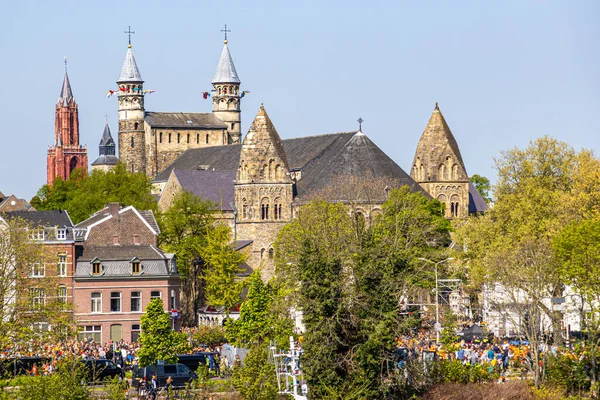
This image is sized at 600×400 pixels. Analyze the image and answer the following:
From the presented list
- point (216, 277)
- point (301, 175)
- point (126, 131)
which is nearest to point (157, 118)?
point (126, 131)

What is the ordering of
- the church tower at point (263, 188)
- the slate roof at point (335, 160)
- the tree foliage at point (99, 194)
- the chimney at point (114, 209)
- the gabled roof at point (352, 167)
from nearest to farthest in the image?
1. the chimney at point (114, 209)
2. the church tower at point (263, 188)
3. the gabled roof at point (352, 167)
4. the slate roof at point (335, 160)
5. the tree foliage at point (99, 194)

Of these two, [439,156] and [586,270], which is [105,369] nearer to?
[586,270]

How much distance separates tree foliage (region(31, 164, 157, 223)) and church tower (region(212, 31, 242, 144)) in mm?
26608

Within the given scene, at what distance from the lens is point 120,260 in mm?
91312

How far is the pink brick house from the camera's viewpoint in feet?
292

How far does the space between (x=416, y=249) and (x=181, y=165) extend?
7420cm

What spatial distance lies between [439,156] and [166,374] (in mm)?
60673

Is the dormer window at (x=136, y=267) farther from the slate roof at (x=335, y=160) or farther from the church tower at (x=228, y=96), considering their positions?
the church tower at (x=228, y=96)

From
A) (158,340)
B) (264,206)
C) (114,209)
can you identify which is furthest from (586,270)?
(264,206)

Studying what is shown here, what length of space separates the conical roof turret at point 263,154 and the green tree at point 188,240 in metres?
4.98

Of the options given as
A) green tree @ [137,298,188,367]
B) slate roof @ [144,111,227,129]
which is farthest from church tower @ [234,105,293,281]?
slate roof @ [144,111,227,129]

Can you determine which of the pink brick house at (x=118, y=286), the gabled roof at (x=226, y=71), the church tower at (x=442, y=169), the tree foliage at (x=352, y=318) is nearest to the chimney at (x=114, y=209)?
the pink brick house at (x=118, y=286)

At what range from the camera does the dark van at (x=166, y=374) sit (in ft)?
214

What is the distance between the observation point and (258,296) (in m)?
77.9
